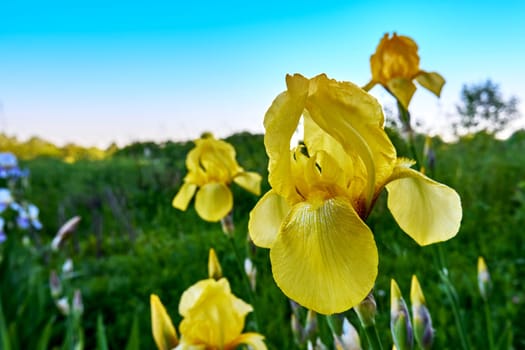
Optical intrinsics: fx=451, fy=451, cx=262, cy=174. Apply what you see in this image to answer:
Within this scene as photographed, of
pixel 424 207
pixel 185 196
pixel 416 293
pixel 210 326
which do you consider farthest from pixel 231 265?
pixel 424 207

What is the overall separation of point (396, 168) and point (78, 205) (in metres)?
5.99

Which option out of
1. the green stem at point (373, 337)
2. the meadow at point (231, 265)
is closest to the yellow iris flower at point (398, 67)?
the meadow at point (231, 265)

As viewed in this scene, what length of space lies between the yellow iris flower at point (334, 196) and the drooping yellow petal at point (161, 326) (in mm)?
357

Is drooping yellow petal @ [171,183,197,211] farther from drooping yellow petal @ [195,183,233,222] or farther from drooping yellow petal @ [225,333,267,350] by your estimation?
drooping yellow petal @ [225,333,267,350]

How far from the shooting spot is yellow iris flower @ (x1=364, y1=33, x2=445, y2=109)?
4.25 ft

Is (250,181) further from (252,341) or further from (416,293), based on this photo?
(416,293)

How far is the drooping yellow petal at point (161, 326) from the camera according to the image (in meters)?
0.90

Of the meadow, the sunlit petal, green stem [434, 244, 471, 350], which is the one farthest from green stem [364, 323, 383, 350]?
green stem [434, 244, 471, 350]

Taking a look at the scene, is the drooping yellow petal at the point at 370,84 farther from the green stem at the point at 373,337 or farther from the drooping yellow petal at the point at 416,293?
the green stem at the point at 373,337

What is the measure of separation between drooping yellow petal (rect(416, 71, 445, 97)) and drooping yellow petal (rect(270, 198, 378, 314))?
0.96 m

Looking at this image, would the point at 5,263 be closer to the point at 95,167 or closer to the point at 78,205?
the point at 78,205

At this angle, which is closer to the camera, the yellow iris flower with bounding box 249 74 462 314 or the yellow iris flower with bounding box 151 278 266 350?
the yellow iris flower with bounding box 249 74 462 314

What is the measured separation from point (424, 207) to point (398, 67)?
83cm

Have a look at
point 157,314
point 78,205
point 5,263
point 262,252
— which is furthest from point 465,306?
point 78,205
